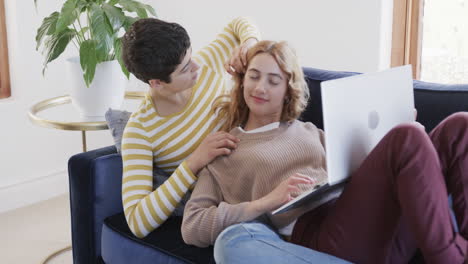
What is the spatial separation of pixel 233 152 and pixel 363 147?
0.37m

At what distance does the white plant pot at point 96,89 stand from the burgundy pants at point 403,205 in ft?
3.45

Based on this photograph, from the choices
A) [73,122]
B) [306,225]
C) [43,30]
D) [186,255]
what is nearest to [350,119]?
[306,225]

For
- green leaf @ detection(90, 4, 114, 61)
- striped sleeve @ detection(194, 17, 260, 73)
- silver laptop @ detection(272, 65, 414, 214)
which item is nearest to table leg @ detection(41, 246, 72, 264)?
green leaf @ detection(90, 4, 114, 61)

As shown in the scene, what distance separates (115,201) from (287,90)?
643 millimetres

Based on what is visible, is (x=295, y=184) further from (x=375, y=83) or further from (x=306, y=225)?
(x=375, y=83)

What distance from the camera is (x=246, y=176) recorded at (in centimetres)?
168

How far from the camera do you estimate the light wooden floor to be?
2.60 meters

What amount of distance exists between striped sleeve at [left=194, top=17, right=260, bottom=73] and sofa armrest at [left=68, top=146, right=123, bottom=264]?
0.40 meters

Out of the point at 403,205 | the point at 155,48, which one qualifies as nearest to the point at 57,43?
the point at 155,48

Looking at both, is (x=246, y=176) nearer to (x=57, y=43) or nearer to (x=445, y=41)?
(x=57, y=43)

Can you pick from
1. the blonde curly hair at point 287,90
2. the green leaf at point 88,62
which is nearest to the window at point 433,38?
the blonde curly hair at point 287,90

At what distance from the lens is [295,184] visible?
1512mm

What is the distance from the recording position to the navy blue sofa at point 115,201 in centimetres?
177

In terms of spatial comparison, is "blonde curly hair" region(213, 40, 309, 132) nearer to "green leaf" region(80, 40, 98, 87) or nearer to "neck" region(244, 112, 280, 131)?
"neck" region(244, 112, 280, 131)
